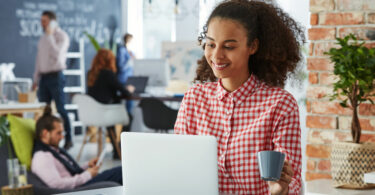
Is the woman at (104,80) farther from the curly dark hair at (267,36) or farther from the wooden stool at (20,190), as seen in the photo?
the curly dark hair at (267,36)

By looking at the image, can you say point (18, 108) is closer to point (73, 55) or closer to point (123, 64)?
point (123, 64)

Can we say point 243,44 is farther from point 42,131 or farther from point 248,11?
point 42,131

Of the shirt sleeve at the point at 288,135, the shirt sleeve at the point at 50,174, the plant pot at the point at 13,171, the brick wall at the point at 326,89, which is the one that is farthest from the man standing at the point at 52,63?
the shirt sleeve at the point at 288,135

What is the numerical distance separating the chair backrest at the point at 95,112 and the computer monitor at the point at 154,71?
74 cm

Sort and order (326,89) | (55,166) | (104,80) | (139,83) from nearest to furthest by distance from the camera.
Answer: (326,89)
(55,166)
(104,80)
(139,83)

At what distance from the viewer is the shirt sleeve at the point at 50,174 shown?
334cm

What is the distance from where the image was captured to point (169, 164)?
1350 millimetres

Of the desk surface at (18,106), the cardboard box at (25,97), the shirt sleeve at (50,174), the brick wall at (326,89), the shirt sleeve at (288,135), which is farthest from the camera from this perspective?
the cardboard box at (25,97)

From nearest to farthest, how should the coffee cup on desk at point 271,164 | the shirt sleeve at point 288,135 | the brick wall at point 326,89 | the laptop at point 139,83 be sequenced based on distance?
1. the coffee cup on desk at point 271,164
2. the shirt sleeve at point 288,135
3. the brick wall at point 326,89
4. the laptop at point 139,83

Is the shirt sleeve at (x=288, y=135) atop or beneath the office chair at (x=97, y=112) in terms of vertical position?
atop

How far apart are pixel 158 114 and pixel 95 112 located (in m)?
0.80

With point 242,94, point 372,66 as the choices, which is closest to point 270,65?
point 242,94

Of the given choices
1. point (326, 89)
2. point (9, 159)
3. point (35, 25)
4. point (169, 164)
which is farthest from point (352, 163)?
point (35, 25)

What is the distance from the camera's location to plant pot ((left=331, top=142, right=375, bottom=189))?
241 centimetres
